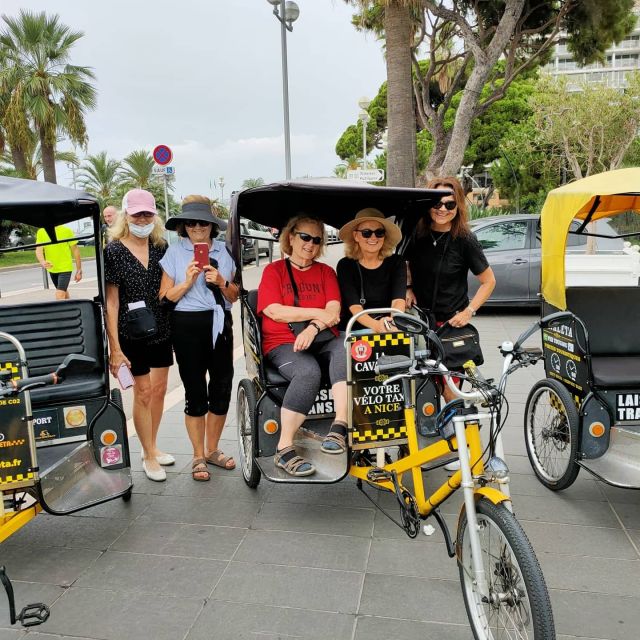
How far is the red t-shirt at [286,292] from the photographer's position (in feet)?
13.4

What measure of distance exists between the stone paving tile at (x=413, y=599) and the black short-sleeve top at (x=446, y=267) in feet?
6.12

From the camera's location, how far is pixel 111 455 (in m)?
3.80

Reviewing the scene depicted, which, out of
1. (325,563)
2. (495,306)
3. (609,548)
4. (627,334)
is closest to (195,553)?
(325,563)

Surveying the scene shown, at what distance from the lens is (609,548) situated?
11.0ft

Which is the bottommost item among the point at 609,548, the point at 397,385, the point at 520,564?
the point at 609,548

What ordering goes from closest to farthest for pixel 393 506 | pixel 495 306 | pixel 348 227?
1. pixel 393 506
2. pixel 348 227
3. pixel 495 306

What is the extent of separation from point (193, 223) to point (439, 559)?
252 cm

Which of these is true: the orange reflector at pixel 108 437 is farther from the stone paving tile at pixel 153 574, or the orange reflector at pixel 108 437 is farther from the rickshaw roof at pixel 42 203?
the rickshaw roof at pixel 42 203

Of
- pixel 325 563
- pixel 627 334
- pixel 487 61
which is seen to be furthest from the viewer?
pixel 487 61

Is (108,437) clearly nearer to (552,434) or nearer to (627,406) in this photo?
(552,434)

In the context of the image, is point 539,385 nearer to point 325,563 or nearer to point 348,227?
point 348,227

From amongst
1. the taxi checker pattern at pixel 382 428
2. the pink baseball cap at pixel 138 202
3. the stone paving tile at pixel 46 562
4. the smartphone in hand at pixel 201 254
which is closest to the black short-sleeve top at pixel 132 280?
the pink baseball cap at pixel 138 202

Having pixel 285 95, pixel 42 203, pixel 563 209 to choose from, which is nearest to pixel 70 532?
pixel 42 203

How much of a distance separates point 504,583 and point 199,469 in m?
2.48
